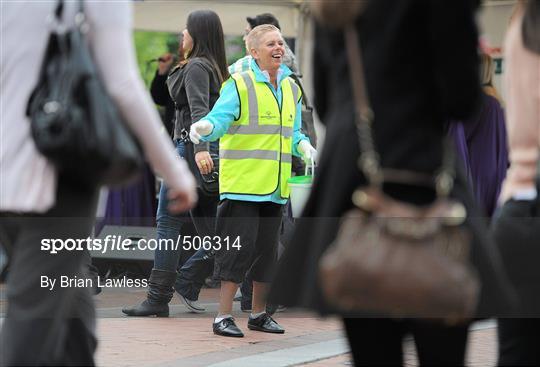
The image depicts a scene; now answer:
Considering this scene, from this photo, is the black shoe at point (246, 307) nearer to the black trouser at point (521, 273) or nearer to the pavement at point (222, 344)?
the pavement at point (222, 344)

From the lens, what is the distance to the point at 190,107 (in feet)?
26.4

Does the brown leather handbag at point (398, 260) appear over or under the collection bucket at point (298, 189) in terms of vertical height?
over

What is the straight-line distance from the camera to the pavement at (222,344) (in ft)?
20.9

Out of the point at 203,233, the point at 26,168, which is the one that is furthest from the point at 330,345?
the point at 26,168

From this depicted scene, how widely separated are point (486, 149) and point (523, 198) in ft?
10.8

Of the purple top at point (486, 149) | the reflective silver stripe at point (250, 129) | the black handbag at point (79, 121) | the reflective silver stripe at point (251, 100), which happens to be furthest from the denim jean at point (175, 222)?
the black handbag at point (79, 121)

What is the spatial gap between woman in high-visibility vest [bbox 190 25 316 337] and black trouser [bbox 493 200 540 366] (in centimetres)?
341

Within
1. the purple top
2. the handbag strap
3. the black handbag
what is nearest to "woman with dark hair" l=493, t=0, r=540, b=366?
the handbag strap

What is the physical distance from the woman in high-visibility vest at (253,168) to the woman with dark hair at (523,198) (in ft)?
11.1

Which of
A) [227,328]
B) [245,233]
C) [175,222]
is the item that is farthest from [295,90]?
[227,328]

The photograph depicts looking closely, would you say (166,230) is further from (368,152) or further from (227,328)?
(368,152)

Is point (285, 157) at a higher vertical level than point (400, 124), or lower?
lower

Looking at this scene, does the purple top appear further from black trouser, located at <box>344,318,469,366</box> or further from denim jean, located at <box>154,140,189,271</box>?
black trouser, located at <box>344,318,469,366</box>

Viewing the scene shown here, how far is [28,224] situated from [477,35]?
1390 mm
